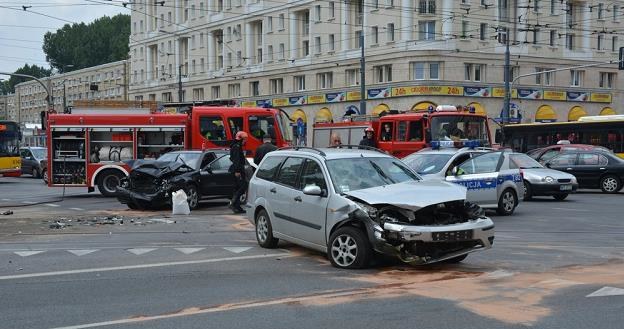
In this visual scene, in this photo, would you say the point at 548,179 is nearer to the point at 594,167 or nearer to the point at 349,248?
the point at 594,167

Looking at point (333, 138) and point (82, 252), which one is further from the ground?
point (333, 138)

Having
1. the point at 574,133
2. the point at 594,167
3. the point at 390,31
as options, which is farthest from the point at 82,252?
the point at 390,31

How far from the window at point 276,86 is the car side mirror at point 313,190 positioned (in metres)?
56.0

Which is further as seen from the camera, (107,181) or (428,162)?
(107,181)

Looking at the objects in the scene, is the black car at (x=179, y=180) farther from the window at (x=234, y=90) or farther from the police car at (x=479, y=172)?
the window at (x=234, y=90)

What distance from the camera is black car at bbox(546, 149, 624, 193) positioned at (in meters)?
23.5

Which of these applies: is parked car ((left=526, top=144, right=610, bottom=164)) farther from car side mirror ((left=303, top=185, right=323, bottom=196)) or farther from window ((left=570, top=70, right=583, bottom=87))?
window ((left=570, top=70, right=583, bottom=87))

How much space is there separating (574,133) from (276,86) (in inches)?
1483

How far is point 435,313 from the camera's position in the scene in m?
6.56

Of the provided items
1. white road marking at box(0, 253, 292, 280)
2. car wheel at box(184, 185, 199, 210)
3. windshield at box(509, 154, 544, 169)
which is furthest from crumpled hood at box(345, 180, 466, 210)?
windshield at box(509, 154, 544, 169)

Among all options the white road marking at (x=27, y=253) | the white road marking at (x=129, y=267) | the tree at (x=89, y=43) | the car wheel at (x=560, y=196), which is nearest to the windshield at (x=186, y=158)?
the white road marking at (x=27, y=253)

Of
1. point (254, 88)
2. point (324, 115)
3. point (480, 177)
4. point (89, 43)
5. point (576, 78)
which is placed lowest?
point (480, 177)

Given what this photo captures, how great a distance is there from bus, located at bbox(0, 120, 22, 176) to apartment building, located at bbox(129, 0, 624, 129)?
67.6 ft

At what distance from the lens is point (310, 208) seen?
938 cm
